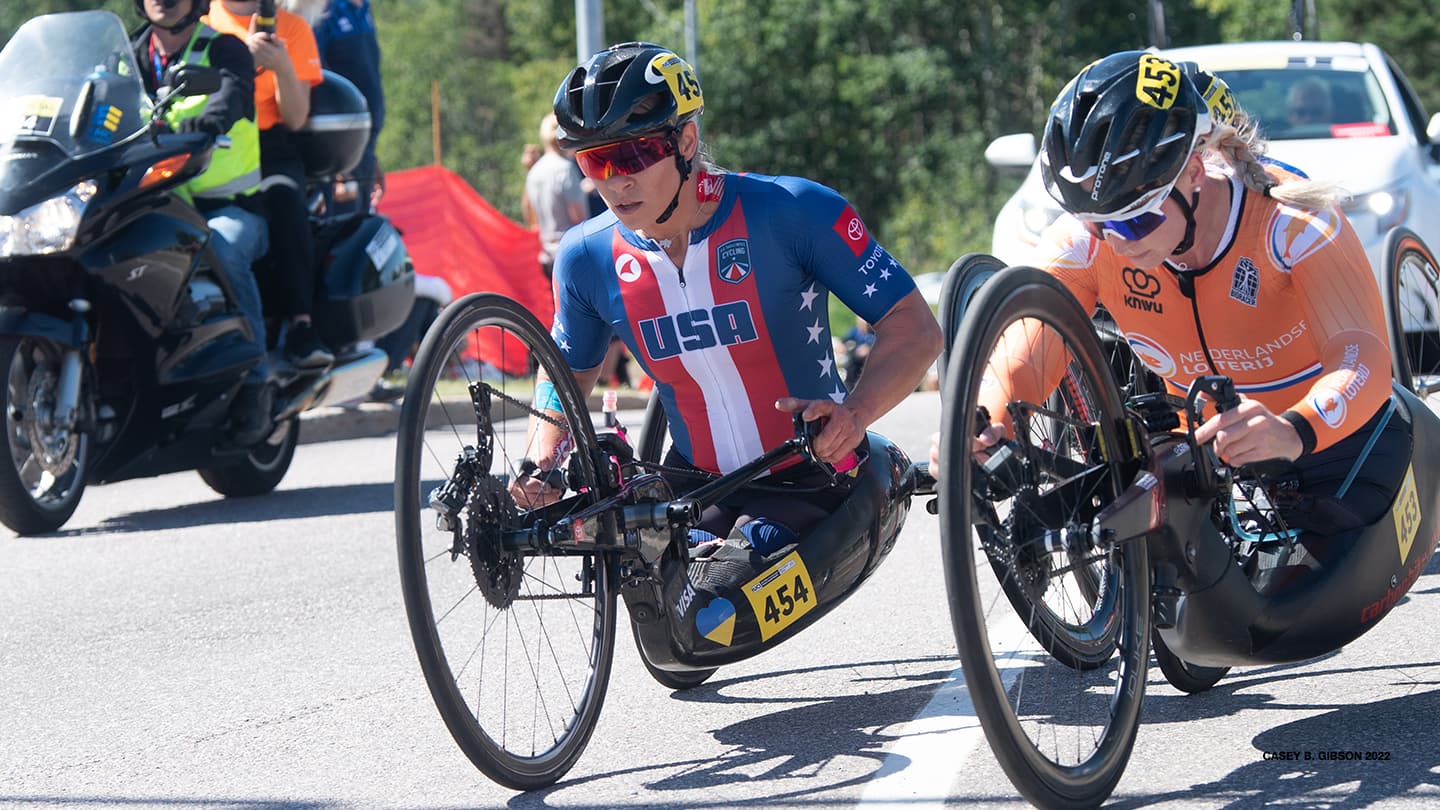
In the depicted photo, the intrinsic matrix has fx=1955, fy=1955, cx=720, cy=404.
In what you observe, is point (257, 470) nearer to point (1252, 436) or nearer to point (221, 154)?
point (221, 154)

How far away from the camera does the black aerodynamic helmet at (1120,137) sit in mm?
4219

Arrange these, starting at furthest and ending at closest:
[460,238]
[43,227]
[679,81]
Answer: [460,238] < [43,227] < [679,81]

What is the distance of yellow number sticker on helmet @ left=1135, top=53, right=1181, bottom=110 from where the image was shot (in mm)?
4262

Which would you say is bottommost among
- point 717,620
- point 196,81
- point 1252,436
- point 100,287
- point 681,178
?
point 717,620

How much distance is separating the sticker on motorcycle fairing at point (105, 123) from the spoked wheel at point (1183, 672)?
523 cm

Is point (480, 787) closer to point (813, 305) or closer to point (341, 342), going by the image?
point (813, 305)

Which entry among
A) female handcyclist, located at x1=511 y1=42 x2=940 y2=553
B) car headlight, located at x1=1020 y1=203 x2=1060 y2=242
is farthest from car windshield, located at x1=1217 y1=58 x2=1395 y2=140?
female handcyclist, located at x1=511 y1=42 x2=940 y2=553

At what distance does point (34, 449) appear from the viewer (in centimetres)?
792

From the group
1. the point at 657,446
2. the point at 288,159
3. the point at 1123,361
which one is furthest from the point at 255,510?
the point at 1123,361

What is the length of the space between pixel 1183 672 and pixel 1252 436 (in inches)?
40.4

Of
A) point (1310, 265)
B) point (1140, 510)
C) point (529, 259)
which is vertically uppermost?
point (1310, 265)

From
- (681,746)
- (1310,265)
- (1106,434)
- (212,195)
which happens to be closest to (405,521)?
(681,746)

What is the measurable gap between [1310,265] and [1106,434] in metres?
0.78

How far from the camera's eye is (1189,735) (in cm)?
448
